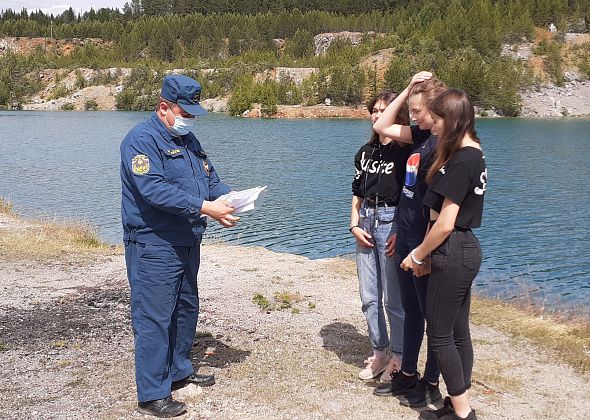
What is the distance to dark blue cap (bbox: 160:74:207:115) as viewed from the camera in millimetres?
4859

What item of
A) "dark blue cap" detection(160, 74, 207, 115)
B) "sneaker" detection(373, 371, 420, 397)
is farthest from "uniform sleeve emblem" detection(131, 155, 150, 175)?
"sneaker" detection(373, 371, 420, 397)

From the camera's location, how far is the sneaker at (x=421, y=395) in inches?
210

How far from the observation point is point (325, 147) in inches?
1732

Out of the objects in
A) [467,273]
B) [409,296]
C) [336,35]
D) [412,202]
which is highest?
[336,35]

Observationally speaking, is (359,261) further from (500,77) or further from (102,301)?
(500,77)

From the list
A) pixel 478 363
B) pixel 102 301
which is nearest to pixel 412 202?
pixel 478 363

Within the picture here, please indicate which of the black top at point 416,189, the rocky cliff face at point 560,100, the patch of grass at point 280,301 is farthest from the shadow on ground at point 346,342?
the rocky cliff face at point 560,100

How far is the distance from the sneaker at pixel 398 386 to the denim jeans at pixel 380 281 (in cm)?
25

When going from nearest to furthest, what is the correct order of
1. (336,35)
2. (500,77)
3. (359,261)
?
(359,261) → (500,77) → (336,35)

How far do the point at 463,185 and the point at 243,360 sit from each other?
3.11m

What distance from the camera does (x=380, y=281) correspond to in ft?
18.8

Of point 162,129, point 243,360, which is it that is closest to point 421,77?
point 162,129

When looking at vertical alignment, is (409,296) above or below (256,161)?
above

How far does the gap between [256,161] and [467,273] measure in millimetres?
31686
